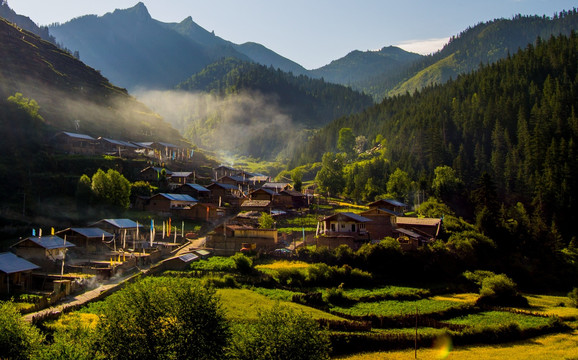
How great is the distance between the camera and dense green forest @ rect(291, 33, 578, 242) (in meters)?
85.7

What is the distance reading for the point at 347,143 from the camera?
146 meters

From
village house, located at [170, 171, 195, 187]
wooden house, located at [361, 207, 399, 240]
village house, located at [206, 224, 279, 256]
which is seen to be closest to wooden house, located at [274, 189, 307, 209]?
village house, located at [170, 171, 195, 187]

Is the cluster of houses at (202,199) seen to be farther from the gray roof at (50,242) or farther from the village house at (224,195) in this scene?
the gray roof at (50,242)

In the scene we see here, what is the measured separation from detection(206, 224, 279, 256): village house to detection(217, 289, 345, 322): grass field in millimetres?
14549

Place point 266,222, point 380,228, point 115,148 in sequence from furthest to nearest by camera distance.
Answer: point 115,148, point 266,222, point 380,228

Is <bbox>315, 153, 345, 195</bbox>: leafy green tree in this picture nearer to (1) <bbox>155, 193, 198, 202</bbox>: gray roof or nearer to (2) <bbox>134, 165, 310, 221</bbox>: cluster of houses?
(2) <bbox>134, 165, 310, 221</bbox>: cluster of houses

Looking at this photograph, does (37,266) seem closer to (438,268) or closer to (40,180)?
(40,180)

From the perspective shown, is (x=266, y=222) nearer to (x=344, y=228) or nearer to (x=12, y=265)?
(x=344, y=228)

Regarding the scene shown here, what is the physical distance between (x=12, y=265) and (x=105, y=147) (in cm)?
5726

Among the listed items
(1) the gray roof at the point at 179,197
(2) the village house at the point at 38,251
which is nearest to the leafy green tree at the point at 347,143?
(1) the gray roof at the point at 179,197

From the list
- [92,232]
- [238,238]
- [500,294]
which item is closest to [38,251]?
[92,232]

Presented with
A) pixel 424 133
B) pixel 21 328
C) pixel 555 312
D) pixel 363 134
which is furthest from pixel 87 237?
pixel 363 134

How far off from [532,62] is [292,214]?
8681 cm

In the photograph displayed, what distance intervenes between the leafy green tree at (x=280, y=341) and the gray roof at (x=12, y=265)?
26577 millimetres
